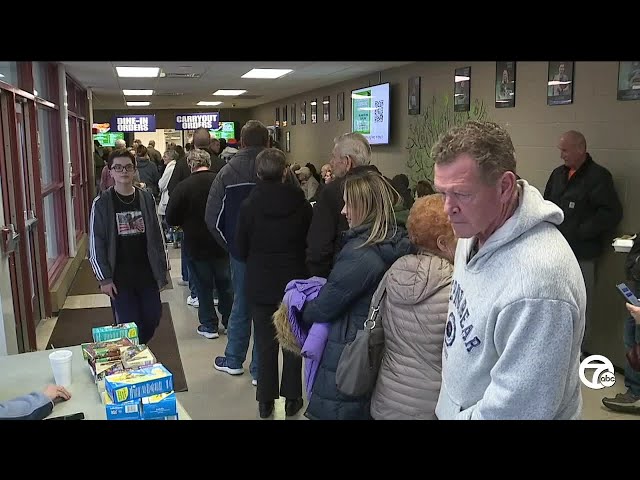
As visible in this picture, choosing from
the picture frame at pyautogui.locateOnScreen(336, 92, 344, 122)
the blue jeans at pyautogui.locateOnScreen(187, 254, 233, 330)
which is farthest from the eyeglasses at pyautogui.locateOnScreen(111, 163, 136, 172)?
the picture frame at pyautogui.locateOnScreen(336, 92, 344, 122)

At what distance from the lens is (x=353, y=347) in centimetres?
212

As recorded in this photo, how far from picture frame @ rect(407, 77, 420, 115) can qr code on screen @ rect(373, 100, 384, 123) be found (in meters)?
0.77

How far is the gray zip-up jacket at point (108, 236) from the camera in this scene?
3.29 metres

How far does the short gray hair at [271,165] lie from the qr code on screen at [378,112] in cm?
537

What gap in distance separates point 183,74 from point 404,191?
6.28 metres

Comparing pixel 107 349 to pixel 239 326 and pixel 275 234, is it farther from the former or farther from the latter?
pixel 239 326

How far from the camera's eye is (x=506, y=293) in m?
1.13

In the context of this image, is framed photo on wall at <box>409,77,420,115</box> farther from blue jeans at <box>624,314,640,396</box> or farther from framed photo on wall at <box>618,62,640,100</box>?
blue jeans at <box>624,314,640,396</box>

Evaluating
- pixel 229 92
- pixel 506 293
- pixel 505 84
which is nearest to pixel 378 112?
pixel 505 84

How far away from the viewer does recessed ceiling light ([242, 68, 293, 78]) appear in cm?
845

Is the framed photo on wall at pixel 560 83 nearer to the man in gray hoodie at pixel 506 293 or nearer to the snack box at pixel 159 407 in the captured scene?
the man in gray hoodie at pixel 506 293

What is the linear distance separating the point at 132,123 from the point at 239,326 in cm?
1185

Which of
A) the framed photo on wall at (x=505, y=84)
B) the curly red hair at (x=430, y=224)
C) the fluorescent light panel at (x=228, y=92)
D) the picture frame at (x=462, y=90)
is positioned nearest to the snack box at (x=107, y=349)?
the curly red hair at (x=430, y=224)
